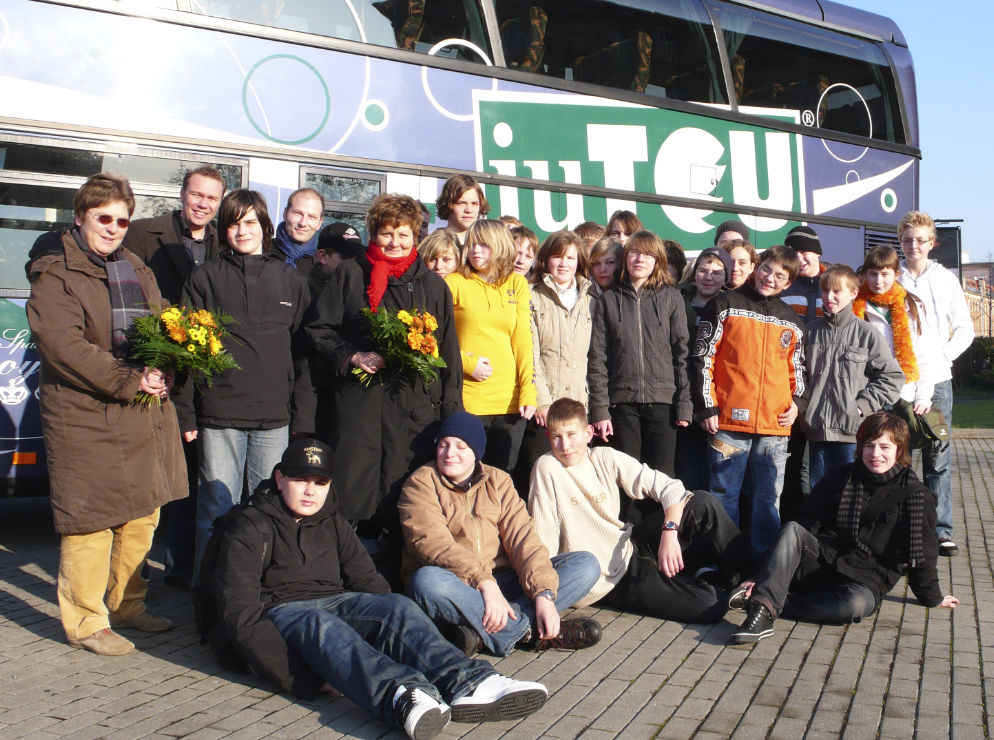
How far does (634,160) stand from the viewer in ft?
28.6

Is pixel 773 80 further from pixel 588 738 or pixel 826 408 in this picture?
pixel 588 738

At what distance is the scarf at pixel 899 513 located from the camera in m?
5.31

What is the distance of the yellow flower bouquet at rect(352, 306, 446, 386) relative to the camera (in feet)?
16.4

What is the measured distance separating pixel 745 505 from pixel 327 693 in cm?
345

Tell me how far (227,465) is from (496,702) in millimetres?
2117

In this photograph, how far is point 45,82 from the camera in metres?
6.32

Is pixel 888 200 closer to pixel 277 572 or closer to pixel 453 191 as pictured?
pixel 453 191

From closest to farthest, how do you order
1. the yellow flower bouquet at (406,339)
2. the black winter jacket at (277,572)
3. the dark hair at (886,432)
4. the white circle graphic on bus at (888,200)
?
1. the black winter jacket at (277,572)
2. the yellow flower bouquet at (406,339)
3. the dark hair at (886,432)
4. the white circle graphic on bus at (888,200)

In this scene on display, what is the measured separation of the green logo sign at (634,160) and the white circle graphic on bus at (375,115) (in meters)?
0.82

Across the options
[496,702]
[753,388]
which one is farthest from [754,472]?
[496,702]

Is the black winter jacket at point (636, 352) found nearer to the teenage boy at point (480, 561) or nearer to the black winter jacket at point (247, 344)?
the teenage boy at point (480, 561)

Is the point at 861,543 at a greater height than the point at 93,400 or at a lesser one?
lesser

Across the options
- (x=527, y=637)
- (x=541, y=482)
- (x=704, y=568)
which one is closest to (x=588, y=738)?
(x=527, y=637)

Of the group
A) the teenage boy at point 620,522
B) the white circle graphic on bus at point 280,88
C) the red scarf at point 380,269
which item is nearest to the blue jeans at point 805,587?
the teenage boy at point 620,522
